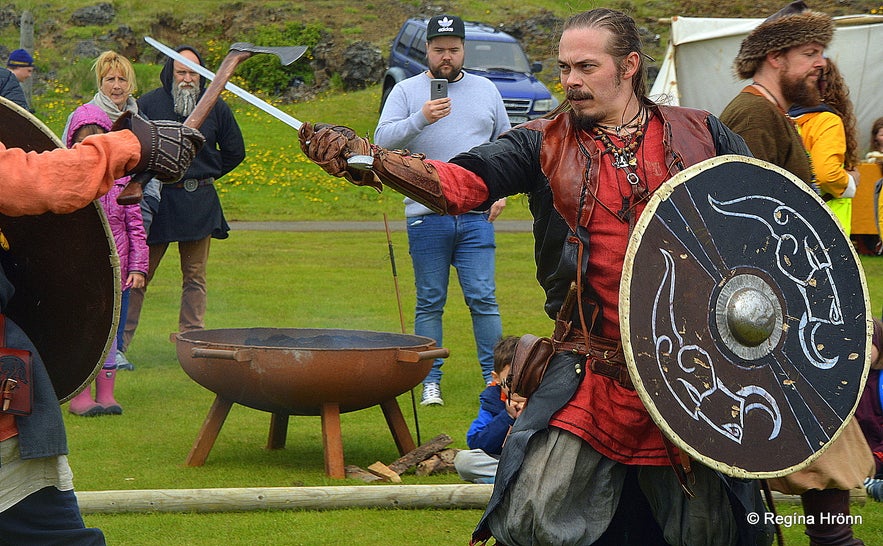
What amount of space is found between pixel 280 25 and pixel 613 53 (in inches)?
1064

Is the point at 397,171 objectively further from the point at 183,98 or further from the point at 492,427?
the point at 183,98

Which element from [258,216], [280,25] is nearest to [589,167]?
[258,216]

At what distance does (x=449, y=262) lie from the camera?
243 inches

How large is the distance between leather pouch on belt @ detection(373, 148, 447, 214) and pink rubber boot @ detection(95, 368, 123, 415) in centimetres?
357

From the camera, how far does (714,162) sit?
3.08 m

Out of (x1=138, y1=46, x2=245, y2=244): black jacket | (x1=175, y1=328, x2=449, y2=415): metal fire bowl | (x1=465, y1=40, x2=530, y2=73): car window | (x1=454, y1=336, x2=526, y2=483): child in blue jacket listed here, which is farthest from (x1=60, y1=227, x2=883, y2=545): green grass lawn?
(x1=465, y1=40, x2=530, y2=73): car window

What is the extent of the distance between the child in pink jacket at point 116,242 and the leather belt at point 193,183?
18.2 inches

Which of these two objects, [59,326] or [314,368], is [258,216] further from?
[59,326]

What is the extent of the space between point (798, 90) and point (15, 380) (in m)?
2.93

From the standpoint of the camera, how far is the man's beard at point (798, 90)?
4.36 meters

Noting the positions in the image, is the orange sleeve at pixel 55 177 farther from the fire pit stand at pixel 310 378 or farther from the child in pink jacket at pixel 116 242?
the child in pink jacket at pixel 116 242

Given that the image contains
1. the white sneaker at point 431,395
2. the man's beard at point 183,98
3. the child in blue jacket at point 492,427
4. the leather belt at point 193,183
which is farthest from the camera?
the leather belt at point 193,183

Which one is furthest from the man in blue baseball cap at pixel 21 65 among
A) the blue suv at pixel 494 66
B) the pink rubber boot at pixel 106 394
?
the blue suv at pixel 494 66

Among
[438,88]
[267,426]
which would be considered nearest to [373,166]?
[438,88]
